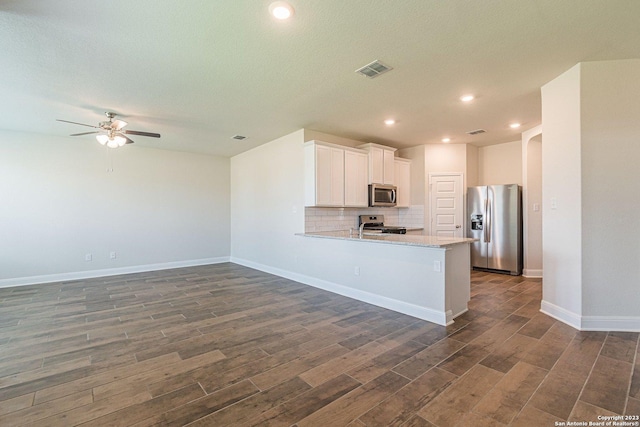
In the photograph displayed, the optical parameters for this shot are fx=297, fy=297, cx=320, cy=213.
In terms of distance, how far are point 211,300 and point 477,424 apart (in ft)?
11.4

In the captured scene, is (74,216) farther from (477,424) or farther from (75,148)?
(477,424)

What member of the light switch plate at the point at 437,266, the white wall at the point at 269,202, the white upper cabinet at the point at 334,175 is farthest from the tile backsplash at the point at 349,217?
the light switch plate at the point at 437,266

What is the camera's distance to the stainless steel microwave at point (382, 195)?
5.52 m

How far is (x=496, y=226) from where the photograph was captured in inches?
231

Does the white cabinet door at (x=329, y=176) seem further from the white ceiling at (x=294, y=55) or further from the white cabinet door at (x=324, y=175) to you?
the white ceiling at (x=294, y=55)

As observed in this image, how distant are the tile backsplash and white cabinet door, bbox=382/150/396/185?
70 cm

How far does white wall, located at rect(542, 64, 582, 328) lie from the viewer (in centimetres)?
308

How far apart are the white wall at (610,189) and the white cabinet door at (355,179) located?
10.1ft

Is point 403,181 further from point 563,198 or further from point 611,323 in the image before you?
point 611,323

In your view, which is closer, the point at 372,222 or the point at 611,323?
the point at 611,323

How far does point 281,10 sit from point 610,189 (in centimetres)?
351

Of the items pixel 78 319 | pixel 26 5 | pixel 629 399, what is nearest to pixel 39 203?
pixel 78 319

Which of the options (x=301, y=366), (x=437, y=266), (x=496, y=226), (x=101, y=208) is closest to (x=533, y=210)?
(x=496, y=226)

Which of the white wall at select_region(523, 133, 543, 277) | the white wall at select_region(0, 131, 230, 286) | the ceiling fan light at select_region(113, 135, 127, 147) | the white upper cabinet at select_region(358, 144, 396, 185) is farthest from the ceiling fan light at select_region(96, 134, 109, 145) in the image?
the white wall at select_region(523, 133, 543, 277)
